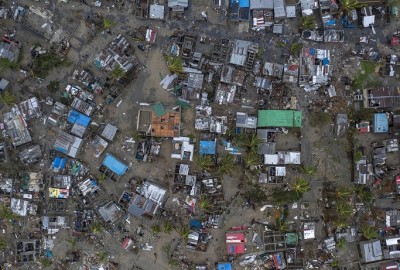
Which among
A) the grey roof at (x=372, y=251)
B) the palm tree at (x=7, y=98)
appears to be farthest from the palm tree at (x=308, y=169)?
the palm tree at (x=7, y=98)

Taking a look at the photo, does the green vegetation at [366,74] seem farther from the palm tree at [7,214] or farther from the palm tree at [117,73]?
the palm tree at [7,214]

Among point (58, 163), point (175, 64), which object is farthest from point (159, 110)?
point (58, 163)

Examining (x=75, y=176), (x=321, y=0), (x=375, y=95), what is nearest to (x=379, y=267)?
(x=375, y=95)

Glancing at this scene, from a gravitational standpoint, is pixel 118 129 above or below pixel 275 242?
above

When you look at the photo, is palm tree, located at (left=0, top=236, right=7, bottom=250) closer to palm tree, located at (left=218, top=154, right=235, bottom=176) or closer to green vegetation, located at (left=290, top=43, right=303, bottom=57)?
palm tree, located at (left=218, top=154, right=235, bottom=176)

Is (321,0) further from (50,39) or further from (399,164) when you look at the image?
(50,39)

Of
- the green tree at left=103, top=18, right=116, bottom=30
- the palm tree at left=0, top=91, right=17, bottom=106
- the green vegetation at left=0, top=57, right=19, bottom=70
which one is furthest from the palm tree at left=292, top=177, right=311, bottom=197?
the green vegetation at left=0, top=57, right=19, bottom=70

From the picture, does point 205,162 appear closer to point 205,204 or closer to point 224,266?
point 205,204
